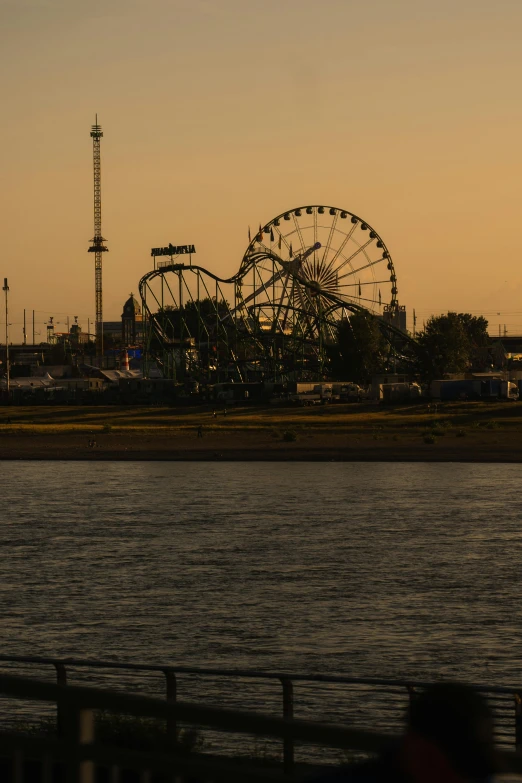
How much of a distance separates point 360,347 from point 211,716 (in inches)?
5810

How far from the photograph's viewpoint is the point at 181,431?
10031 centimetres

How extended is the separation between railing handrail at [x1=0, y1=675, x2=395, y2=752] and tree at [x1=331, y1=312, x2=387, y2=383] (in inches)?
5770

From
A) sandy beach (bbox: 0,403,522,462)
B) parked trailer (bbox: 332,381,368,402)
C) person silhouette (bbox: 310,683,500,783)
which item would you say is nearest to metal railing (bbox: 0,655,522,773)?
person silhouette (bbox: 310,683,500,783)

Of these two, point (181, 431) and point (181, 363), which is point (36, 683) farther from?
point (181, 363)

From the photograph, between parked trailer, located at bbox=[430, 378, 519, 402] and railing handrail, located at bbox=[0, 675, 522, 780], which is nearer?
railing handrail, located at bbox=[0, 675, 522, 780]

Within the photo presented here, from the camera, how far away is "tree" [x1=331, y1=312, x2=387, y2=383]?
152 meters

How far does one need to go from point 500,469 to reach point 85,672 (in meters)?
57.4

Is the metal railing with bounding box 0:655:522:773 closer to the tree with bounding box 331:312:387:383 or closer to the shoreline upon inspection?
the shoreline

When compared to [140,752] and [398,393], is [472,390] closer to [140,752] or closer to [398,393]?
[398,393]

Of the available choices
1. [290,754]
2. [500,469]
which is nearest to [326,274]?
[500,469]

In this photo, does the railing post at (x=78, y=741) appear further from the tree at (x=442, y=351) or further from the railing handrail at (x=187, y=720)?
the tree at (x=442, y=351)

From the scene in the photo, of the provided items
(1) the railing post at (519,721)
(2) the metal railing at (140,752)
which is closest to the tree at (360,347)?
(1) the railing post at (519,721)

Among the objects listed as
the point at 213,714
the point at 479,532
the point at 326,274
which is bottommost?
the point at 479,532

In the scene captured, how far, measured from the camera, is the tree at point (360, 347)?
152m
